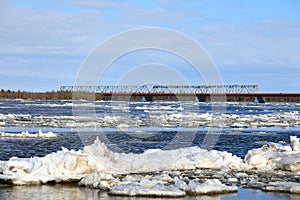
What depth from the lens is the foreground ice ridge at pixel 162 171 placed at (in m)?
14.0

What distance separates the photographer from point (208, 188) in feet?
45.2

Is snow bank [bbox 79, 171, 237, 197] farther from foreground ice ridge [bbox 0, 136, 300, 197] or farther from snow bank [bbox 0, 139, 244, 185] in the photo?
snow bank [bbox 0, 139, 244, 185]

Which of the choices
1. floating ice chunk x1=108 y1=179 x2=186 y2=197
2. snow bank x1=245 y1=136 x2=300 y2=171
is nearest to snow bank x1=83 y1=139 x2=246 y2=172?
snow bank x1=245 y1=136 x2=300 y2=171

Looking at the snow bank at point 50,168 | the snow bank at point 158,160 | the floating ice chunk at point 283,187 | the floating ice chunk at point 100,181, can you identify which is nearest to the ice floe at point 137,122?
the snow bank at point 158,160

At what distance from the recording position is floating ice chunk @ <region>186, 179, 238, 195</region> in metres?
13.6

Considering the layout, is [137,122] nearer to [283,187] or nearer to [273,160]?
[273,160]

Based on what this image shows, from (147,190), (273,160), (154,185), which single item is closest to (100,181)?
(154,185)

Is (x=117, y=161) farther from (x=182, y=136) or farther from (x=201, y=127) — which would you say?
(x=201, y=127)

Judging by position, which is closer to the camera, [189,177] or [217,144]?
[189,177]

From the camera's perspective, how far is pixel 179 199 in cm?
1297

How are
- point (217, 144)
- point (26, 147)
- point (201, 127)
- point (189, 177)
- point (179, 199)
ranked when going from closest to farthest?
1. point (179, 199)
2. point (189, 177)
3. point (26, 147)
4. point (217, 144)
5. point (201, 127)

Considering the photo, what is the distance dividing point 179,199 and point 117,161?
4540mm

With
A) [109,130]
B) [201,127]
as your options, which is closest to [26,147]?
[109,130]

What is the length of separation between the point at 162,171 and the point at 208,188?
3.25m
